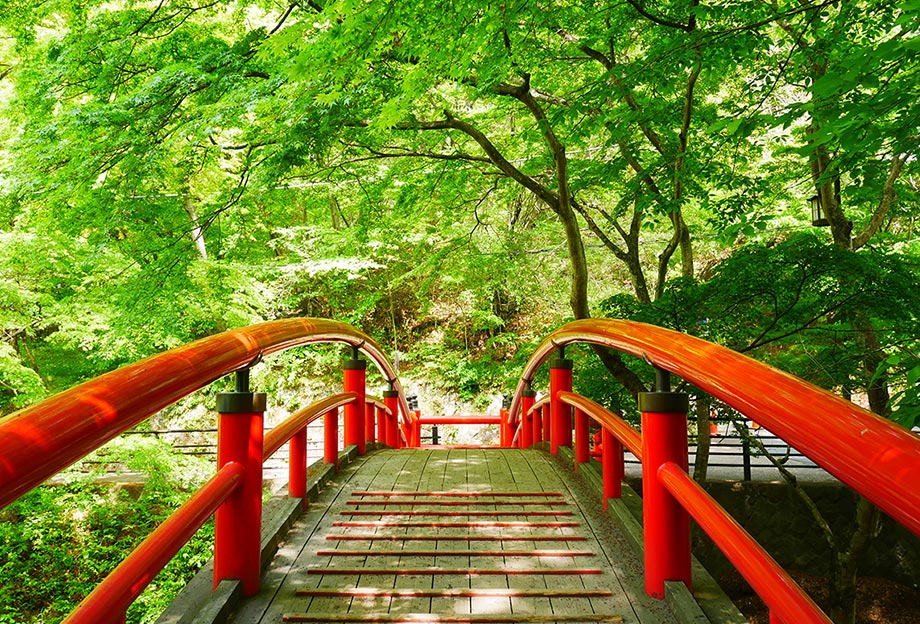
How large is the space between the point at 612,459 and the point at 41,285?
10.5 meters

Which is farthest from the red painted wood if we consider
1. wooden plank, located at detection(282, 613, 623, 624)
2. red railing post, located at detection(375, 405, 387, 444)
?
red railing post, located at detection(375, 405, 387, 444)

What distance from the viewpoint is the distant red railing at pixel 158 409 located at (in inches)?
34.2

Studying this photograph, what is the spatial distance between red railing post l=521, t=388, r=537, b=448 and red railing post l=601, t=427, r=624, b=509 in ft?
10.5

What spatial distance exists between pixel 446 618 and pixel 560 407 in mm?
2627

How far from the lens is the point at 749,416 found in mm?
1258

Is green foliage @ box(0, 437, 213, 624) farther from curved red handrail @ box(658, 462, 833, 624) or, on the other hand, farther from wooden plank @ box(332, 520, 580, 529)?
curved red handrail @ box(658, 462, 833, 624)

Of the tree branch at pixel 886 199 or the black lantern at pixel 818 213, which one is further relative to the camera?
the black lantern at pixel 818 213

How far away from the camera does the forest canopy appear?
11.9ft

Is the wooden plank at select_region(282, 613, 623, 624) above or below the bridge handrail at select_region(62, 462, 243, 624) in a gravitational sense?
below

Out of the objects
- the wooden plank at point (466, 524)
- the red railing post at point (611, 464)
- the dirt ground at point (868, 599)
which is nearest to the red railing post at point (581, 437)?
the red railing post at point (611, 464)

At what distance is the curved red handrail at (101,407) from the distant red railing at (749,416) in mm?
1232

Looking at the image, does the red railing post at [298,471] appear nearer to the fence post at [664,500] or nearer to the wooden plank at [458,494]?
the wooden plank at [458,494]

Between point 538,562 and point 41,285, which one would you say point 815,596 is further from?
point 41,285

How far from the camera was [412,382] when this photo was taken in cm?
1642
